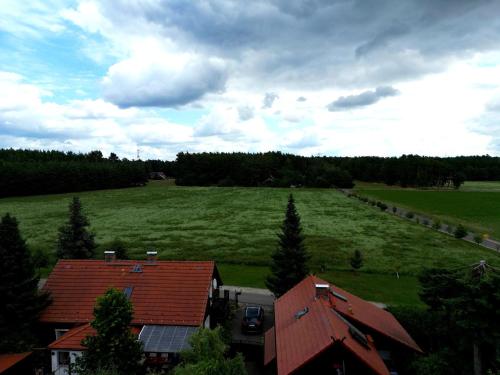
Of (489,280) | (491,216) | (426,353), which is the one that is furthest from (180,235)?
(491,216)

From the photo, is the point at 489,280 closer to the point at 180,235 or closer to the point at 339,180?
the point at 180,235

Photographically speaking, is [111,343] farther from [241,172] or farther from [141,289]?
[241,172]

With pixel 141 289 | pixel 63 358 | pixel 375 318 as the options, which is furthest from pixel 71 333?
pixel 375 318

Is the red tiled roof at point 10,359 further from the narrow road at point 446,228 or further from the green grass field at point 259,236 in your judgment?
the narrow road at point 446,228

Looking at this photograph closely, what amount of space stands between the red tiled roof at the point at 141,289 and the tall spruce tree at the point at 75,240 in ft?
28.3

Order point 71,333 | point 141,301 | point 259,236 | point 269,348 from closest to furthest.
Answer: point 71,333
point 269,348
point 141,301
point 259,236

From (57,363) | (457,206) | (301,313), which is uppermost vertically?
(301,313)

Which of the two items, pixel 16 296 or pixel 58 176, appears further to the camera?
pixel 58 176

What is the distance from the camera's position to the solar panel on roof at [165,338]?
20078mm

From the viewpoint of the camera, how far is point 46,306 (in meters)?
23.0

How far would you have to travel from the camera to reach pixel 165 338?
68.5 ft

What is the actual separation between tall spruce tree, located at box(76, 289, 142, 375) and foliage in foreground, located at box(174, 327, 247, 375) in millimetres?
2997

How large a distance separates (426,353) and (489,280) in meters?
7.69

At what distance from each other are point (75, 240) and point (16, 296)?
13.6 m
